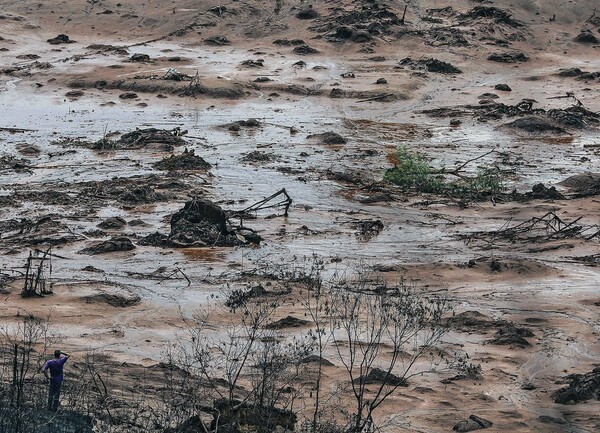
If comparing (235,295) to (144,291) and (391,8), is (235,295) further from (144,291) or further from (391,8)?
(391,8)

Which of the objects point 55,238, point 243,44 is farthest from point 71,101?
point 55,238

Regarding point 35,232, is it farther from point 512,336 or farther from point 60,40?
point 60,40

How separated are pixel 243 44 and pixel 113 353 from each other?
1303 inches

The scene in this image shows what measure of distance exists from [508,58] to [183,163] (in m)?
19.9

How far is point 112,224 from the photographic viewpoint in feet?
83.6

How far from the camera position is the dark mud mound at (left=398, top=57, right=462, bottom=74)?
4519 centimetres

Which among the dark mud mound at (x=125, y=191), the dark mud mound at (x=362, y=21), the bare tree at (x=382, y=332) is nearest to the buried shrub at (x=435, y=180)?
the dark mud mound at (x=125, y=191)

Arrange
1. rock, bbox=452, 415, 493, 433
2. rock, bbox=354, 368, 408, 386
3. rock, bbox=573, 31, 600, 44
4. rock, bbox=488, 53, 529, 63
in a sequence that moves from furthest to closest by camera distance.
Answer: rock, bbox=573, 31, 600, 44 < rock, bbox=488, 53, 529, 63 < rock, bbox=354, 368, 408, 386 < rock, bbox=452, 415, 493, 433

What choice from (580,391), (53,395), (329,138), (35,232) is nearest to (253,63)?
(329,138)

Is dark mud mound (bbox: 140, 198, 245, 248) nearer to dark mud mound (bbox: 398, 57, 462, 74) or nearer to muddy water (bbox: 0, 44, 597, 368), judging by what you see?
muddy water (bbox: 0, 44, 597, 368)

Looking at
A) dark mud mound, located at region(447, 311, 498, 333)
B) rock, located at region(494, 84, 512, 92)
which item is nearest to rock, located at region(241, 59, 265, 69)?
rock, located at region(494, 84, 512, 92)

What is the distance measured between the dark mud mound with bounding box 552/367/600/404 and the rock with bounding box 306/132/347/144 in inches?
795

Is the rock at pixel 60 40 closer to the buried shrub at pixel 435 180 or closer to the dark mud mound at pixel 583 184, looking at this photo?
the buried shrub at pixel 435 180

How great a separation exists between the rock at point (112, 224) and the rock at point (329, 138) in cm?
1112
